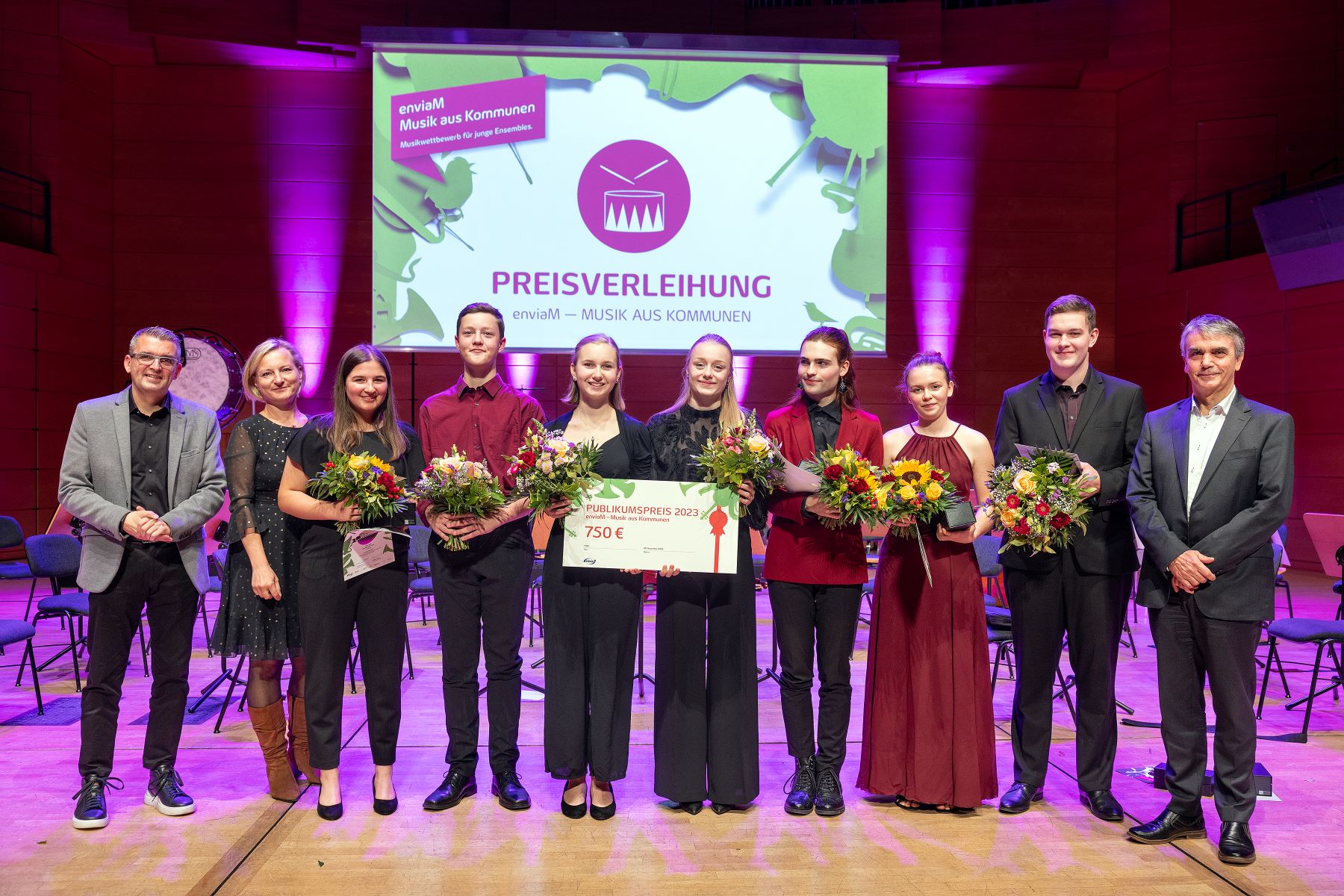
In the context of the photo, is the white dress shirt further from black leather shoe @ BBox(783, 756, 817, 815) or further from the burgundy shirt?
the burgundy shirt

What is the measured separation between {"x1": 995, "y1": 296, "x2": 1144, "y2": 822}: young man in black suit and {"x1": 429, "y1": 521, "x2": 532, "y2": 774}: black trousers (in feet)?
5.80

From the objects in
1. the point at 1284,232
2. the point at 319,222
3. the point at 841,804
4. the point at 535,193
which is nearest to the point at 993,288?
the point at 1284,232

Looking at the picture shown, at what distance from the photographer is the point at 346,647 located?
3.10m

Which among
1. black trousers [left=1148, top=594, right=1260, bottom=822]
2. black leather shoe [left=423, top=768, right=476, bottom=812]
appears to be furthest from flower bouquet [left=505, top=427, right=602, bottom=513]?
black trousers [left=1148, top=594, right=1260, bottom=822]

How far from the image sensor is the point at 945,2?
394 inches

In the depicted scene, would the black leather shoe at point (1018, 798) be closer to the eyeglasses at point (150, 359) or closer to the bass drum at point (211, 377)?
the eyeglasses at point (150, 359)

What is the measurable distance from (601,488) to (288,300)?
8.13m

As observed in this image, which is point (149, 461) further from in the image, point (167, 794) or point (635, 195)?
point (635, 195)

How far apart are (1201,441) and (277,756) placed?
338 cm

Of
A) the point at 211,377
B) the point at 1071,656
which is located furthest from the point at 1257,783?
the point at 211,377

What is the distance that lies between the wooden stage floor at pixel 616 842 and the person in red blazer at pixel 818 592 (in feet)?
0.60

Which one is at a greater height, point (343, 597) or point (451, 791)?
point (343, 597)

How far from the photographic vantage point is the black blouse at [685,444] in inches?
122

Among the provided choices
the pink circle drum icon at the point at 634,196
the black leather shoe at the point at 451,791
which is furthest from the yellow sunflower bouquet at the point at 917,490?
the pink circle drum icon at the point at 634,196
